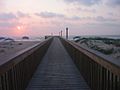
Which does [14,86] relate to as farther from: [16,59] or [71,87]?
[71,87]

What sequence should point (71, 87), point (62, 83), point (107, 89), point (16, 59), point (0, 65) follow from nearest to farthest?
point (0, 65)
point (107, 89)
point (16, 59)
point (71, 87)
point (62, 83)

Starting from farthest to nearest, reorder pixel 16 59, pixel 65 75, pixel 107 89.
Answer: pixel 65 75 < pixel 16 59 < pixel 107 89

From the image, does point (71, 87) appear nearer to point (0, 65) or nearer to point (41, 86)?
point (41, 86)

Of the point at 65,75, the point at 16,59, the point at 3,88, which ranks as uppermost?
the point at 16,59

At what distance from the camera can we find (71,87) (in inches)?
291

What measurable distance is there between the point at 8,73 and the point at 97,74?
6.42ft

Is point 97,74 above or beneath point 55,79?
above

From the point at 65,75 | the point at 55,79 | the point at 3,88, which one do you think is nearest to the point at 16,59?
the point at 3,88

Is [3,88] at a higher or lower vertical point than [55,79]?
higher

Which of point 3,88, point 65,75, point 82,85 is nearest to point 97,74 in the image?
point 82,85

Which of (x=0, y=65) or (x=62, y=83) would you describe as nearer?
(x=0, y=65)

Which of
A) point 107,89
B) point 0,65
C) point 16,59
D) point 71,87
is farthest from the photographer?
point 71,87

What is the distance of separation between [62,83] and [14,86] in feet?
7.89

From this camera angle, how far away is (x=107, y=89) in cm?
514
